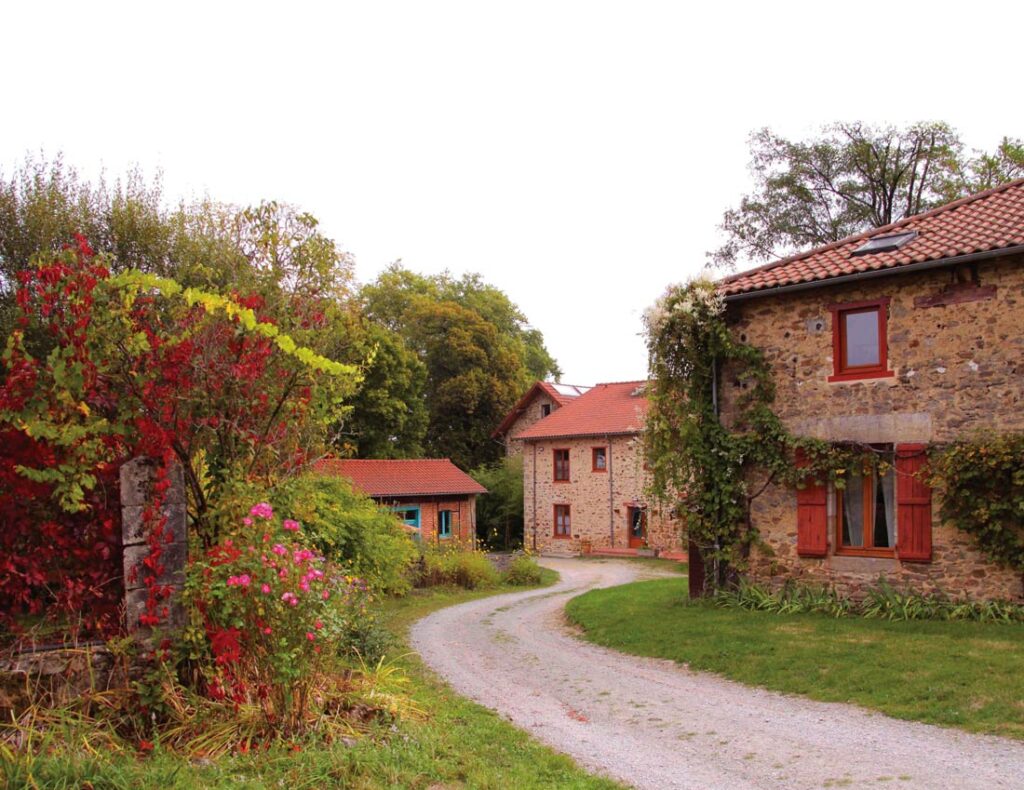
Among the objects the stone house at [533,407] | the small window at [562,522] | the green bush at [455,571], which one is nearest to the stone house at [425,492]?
the small window at [562,522]

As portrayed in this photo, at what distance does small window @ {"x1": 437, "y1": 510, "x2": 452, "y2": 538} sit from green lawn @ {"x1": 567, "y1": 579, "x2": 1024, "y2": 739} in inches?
630

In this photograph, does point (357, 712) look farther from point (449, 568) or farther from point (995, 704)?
point (449, 568)

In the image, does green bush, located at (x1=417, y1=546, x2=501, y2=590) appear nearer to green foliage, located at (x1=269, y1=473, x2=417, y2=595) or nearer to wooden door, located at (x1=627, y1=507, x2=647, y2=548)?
green foliage, located at (x1=269, y1=473, x2=417, y2=595)

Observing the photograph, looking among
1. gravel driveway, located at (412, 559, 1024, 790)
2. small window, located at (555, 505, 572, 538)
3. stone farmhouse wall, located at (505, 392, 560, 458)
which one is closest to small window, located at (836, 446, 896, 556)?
gravel driveway, located at (412, 559, 1024, 790)

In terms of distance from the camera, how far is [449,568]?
21.5 meters

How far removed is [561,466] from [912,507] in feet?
70.4

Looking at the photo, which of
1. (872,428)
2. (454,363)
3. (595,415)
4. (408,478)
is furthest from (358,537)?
(454,363)

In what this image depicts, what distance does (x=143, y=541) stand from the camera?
616 cm

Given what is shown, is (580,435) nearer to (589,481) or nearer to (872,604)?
(589,481)

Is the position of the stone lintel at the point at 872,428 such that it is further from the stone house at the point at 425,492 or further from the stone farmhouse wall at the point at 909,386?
the stone house at the point at 425,492

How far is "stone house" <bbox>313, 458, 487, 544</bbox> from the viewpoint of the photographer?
27984 millimetres

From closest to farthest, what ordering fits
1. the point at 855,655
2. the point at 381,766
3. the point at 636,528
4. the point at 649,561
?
the point at 381,766, the point at 855,655, the point at 649,561, the point at 636,528

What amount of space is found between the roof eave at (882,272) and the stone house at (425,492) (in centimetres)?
1600

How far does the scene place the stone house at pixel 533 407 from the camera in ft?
121
